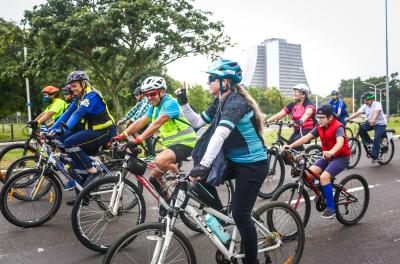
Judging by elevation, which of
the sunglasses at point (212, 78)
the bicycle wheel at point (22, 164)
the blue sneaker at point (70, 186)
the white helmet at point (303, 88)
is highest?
the white helmet at point (303, 88)

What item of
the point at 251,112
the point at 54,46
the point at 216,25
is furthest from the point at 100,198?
the point at 216,25

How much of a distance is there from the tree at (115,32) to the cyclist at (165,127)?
39.3 ft

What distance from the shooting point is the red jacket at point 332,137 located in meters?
5.62

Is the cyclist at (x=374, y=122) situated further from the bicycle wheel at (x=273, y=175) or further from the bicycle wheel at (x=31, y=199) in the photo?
the bicycle wheel at (x=31, y=199)

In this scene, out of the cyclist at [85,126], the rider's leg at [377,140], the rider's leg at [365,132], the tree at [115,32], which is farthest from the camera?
the tree at [115,32]

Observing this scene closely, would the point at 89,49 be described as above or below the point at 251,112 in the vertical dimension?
above

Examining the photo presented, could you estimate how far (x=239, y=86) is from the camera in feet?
11.8

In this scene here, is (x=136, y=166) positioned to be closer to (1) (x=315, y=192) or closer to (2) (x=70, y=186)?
(1) (x=315, y=192)

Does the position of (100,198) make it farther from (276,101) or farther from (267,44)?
(267,44)

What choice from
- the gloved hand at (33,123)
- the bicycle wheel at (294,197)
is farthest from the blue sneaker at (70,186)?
the bicycle wheel at (294,197)

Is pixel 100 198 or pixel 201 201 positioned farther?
pixel 100 198

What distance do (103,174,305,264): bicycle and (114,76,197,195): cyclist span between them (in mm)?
1527

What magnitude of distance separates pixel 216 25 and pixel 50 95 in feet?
41.6

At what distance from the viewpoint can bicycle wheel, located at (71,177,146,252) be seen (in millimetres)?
4562
